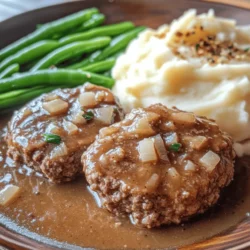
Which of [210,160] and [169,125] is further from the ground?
[169,125]

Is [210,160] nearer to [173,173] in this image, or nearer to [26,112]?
[173,173]

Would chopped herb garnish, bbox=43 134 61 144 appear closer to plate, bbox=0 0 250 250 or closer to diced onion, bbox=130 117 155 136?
diced onion, bbox=130 117 155 136

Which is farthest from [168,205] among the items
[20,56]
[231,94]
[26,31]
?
[26,31]

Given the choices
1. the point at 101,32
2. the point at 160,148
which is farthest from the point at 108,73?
the point at 160,148

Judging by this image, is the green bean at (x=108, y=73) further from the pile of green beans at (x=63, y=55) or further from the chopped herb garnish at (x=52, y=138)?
the chopped herb garnish at (x=52, y=138)

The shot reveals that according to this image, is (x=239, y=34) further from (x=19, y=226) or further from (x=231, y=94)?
(x=19, y=226)

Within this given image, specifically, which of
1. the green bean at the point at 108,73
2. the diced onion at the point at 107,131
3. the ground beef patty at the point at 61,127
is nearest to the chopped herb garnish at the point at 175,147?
the diced onion at the point at 107,131

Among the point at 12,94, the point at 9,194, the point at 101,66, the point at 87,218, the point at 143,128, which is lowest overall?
the point at 87,218
